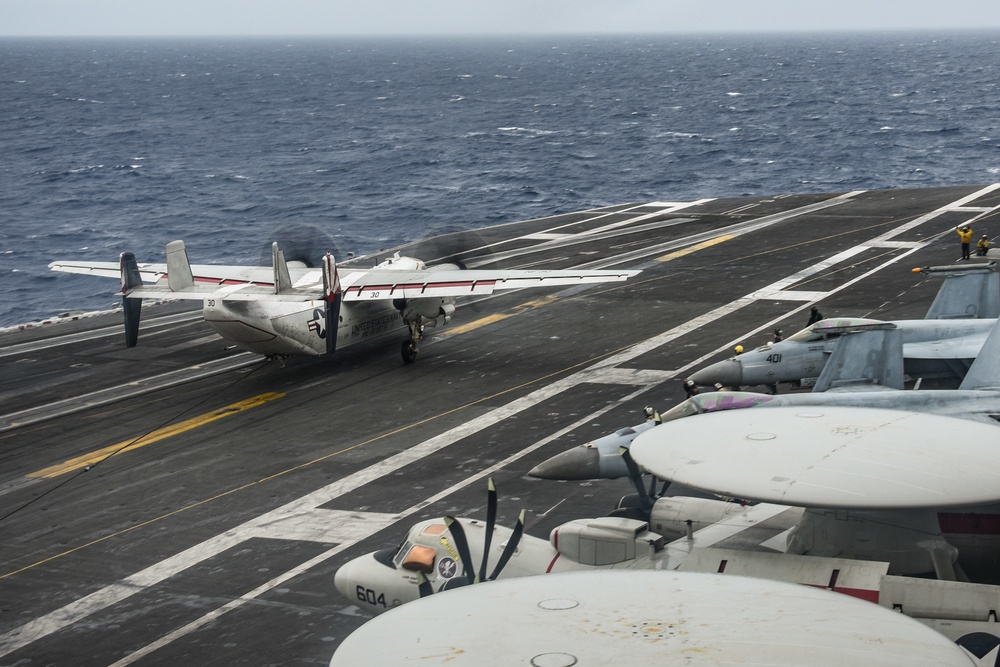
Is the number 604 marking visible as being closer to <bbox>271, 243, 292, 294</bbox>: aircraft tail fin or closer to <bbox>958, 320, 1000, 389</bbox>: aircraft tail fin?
<bbox>958, 320, 1000, 389</bbox>: aircraft tail fin

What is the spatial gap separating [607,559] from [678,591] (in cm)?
560

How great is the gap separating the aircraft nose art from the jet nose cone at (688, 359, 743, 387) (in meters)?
9.74

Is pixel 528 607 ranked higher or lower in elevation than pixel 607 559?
higher

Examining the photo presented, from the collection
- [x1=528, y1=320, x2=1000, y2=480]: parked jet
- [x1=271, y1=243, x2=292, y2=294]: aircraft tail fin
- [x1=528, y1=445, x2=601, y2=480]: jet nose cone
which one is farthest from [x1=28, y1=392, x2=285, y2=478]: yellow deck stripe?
[x1=528, y1=445, x2=601, y2=480]: jet nose cone

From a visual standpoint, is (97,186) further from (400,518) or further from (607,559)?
(607,559)

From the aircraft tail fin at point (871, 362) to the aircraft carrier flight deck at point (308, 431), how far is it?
23.2 feet

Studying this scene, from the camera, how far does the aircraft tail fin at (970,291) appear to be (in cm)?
3353

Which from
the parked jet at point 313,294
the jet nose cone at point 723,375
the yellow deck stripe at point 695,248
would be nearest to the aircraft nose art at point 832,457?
the jet nose cone at point 723,375

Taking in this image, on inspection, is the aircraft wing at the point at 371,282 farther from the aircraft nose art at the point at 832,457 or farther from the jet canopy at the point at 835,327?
the aircraft nose art at the point at 832,457

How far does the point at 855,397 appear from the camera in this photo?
2478 centimetres

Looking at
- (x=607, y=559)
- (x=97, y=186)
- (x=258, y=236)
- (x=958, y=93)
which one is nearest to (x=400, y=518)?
(x=607, y=559)

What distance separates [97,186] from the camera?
114 meters

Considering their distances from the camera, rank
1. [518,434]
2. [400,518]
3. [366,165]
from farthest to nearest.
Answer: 1. [366,165]
2. [518,434]
3. [400,518]

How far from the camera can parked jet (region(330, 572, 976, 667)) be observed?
10.5 meters
